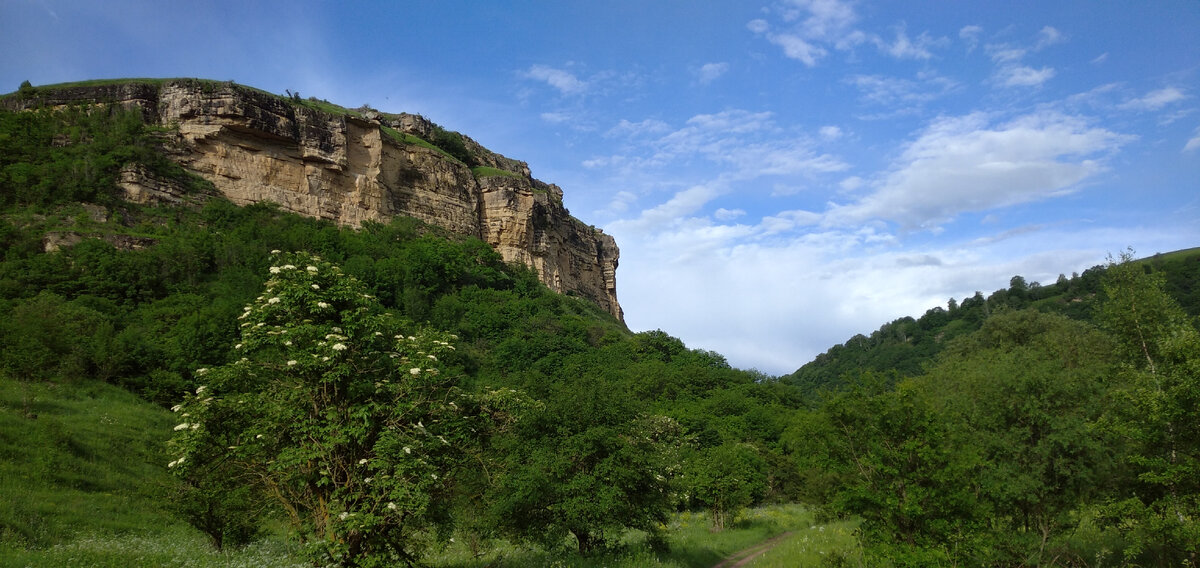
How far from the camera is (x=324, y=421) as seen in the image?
30.1 ft

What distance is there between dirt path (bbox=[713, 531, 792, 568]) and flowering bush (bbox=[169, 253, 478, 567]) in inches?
555

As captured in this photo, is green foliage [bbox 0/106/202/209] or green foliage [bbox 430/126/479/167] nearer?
green foliage [bbox 0/106/202/209]

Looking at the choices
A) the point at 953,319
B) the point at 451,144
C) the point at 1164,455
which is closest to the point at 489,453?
the point at 1164,455

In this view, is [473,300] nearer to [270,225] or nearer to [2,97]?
[270,225]

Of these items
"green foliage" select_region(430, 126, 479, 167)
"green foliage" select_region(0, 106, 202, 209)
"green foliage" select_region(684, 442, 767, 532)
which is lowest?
"green foliage" select_region(684, 442, 767, 532)

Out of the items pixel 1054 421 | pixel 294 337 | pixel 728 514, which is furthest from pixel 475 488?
pixel 728 514

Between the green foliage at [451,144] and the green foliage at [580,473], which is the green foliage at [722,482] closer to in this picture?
the green foliage at [580,473]

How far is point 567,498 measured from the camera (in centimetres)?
1483

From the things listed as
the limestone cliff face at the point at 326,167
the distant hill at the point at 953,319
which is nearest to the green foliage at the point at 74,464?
the limestone cliff face at the point at 326,167

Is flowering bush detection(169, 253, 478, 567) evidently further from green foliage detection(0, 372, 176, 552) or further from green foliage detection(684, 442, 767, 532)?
green foliage detection(684, 442, 767, 532)

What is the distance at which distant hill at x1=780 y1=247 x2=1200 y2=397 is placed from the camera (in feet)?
280

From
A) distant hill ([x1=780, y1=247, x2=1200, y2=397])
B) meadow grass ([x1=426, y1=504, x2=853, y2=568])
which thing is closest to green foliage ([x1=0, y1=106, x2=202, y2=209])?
meadow grass ([x1=426, y1=504, x2=853, y2=568])

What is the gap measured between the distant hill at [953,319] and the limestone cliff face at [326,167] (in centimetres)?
4201

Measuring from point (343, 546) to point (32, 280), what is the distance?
4312cm
